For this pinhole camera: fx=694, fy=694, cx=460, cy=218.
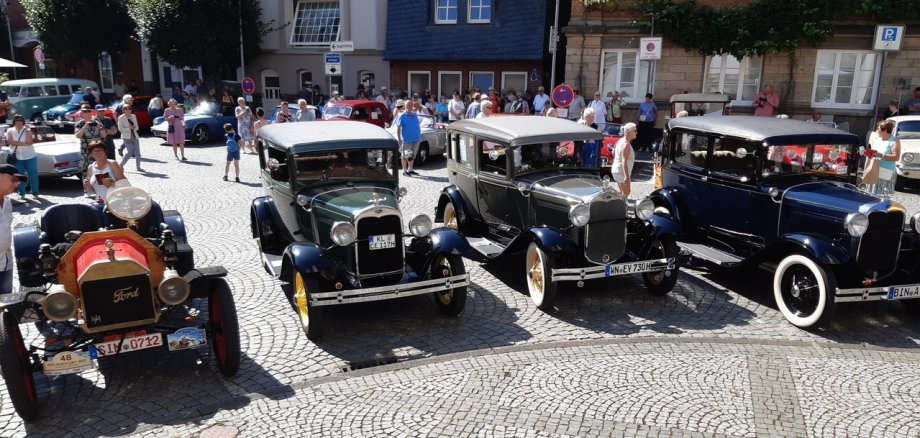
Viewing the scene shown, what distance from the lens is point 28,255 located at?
609 centimetres

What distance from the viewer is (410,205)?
1199 cm

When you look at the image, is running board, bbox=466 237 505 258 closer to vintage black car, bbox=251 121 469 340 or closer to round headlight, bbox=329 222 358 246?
vintage black car, bbox=251 121 469 340

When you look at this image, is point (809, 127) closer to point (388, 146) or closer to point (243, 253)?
point (388, 146)

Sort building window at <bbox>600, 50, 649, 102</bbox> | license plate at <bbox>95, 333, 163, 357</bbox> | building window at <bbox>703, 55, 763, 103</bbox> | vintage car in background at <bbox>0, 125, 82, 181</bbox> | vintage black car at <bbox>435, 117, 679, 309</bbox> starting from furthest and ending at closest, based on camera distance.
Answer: building window at <bbox>600, 50, 649, 102</bbox> → building window at <bbox>703, 55, 763, 103</bbox> → vintage car in background at <bbox>0, 125, 82, 181</bbox> → vintage black car at <bbox>435, 117, 679, 309</bbox> → license plate at <bbox>95, 333, 163, 357</bbox>

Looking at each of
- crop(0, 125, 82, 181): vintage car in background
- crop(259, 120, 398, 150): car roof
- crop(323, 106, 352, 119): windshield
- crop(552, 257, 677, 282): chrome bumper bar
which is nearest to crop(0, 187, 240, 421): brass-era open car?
crop(259, 120, 398, 150): car roof

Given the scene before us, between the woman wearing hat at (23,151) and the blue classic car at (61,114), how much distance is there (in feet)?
39.1

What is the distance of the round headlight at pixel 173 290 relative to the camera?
528 cm

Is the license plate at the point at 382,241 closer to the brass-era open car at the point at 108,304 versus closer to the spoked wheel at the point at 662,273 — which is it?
the brass-era open car at the point at 108,304

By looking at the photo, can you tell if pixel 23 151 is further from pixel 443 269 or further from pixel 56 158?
pixel 443 269

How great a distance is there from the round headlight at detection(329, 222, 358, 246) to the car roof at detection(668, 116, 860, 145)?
14.9 feet

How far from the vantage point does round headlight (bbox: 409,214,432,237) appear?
6832 millimetres

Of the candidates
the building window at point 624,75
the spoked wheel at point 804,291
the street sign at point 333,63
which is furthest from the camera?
the street sign at point 333,63

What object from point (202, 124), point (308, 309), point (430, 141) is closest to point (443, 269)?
point (308, 309)

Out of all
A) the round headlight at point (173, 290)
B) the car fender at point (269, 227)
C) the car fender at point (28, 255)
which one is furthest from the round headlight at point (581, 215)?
the car fender at point (28, 255)
